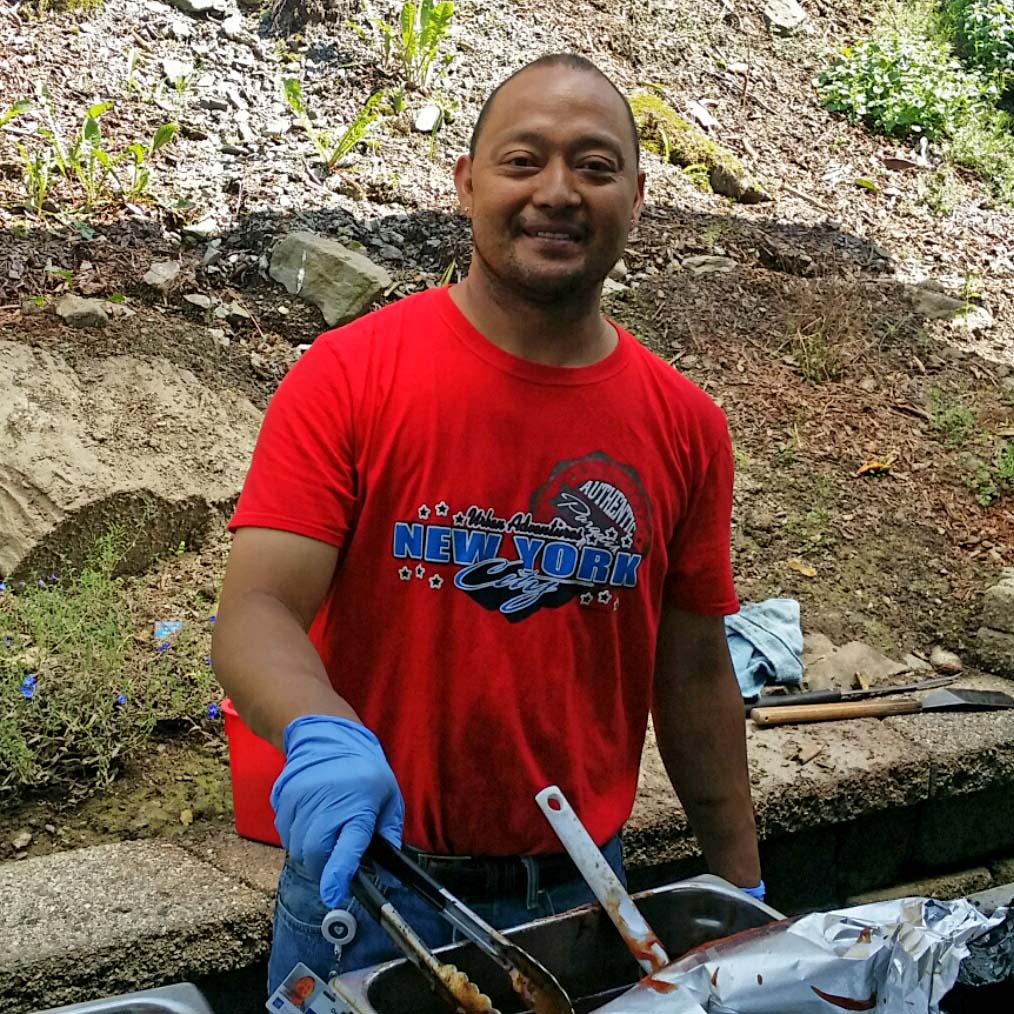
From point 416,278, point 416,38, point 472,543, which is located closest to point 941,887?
point 472,543

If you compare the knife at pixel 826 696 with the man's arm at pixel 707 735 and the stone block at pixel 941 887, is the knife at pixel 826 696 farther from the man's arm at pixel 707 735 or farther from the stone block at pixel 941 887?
the man's arm at pixel 707 735

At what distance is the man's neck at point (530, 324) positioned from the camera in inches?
82.5

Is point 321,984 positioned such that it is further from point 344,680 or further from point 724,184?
point 724,184

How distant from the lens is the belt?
6.66ft

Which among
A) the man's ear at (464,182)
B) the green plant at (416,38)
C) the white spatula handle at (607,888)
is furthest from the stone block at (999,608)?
the green plant at (416,38)

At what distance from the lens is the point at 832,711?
3775 millimetres

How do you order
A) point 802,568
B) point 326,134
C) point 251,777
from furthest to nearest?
point 326,134
point 802,568
point 251,777

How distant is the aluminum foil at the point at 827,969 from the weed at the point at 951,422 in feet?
13.1

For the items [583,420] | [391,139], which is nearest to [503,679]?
[583,420]

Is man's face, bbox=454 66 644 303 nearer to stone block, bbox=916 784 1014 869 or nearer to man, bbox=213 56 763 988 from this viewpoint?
man, bbox=213 56 763 988

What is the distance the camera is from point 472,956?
158cm

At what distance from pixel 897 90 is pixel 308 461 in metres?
6.54

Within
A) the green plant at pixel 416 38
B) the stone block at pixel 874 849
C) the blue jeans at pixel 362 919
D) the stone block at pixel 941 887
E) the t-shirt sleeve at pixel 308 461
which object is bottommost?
the stone block at pixel 941 887

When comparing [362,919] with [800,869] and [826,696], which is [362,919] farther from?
[826,696]
